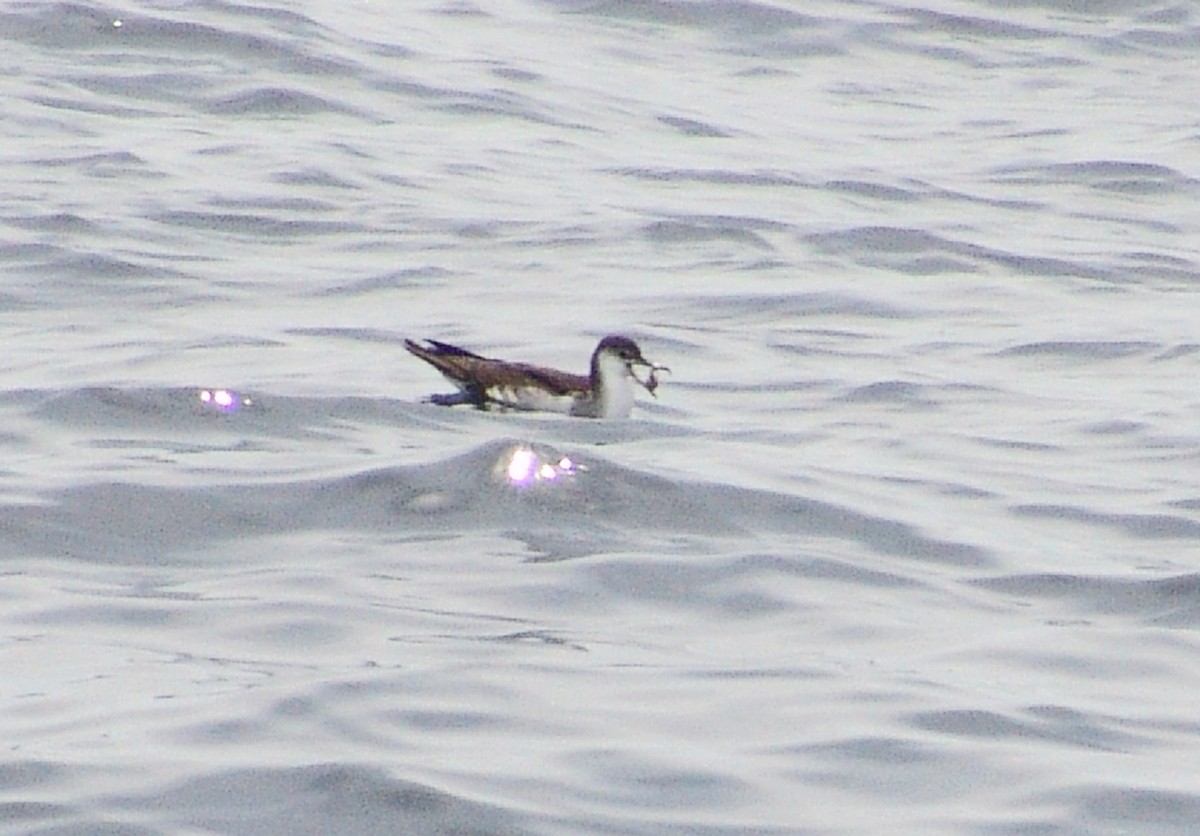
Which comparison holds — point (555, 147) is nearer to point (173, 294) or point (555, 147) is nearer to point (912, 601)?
point (173, 294)

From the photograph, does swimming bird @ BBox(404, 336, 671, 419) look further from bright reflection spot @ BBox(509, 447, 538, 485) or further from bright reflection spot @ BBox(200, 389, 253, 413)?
bright reflection spot @ BBox(509, 447, 538, 485)

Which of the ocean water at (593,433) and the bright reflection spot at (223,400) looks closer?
the ocean water at (593,433)

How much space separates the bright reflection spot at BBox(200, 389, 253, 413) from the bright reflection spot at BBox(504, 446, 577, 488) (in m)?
1.65

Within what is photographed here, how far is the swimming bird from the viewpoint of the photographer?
1207 centimetres

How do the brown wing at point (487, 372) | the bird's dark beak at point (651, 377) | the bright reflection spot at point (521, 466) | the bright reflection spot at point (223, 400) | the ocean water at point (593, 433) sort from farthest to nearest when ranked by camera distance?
the bird's dark beak at point (651, 377) < the brown wing at point (487, 372) < the bright reflection spot at point (223, 400) < the bright reflection spot at point (521, 466) < the ocean water at point (593, 433)

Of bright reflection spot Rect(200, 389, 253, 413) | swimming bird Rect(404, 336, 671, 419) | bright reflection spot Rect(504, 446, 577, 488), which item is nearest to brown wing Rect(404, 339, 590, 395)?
swimming bird Rect(404, 336, 671, 419)

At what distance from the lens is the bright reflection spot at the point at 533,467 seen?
397 inches

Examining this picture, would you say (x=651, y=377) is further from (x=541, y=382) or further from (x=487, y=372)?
(x=487, y=372)

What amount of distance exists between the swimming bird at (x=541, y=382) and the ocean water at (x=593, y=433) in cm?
13

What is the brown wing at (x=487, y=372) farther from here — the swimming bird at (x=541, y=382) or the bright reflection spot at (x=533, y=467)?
the bright reflection spot at (x=533, y=467)

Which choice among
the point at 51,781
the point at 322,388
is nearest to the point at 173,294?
Answer: the point at 322,388

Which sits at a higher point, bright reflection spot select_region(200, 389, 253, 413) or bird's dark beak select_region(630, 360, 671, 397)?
bird's dark beak select_region(630, 360, 671, 397)

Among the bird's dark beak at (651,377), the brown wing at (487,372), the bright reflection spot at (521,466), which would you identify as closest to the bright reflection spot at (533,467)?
the bright reflection spot at (521,466)

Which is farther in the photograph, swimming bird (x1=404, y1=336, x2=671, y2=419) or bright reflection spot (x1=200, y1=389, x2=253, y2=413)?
swimming bird (x1=404, y1=336, x2=671, y2=419)
